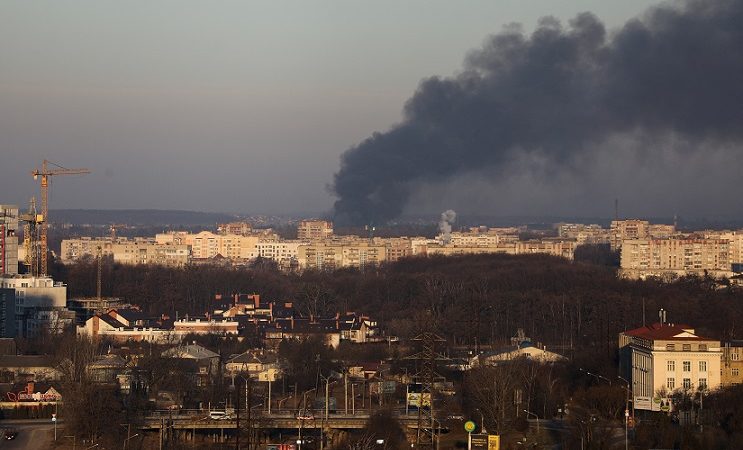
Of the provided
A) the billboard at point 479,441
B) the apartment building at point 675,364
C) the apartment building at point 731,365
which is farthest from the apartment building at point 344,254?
the billboard at point 479,441

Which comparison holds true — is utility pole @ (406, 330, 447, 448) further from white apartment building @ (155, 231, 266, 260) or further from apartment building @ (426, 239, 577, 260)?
white apartment building @ (155, 231, 266, 260)

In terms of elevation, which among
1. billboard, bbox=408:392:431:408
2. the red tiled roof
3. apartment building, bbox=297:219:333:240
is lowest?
billboard, bbox=408:392:431:408

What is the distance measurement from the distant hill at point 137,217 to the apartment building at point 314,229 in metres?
67.2

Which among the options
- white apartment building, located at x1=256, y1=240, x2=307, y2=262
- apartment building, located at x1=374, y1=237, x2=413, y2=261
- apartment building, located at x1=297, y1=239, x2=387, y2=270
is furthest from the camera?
white apartment building, located at x1=256, y1=240, x2=307, y2=262

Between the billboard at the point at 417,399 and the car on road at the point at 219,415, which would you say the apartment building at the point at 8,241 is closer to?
the car on road at the point at 219,415

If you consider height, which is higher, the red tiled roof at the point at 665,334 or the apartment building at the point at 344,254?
the apartment building at the point at 344,254

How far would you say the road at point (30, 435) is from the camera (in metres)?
23.2

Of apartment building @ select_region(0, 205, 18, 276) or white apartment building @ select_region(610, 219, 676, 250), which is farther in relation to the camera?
white apartment building @ select_region(610, 219, 676, 250)

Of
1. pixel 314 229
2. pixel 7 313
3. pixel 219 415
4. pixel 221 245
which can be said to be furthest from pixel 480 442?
pixel 314 229

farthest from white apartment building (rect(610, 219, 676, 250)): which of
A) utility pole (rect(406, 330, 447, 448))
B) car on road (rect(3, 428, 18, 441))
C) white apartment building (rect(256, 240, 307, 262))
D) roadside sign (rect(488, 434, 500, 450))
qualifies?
roadside sign (rect(488, 434, 500, 450))

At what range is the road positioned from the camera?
23250 millimetres

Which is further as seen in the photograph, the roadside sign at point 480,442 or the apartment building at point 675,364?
the apartment building at point 675,364

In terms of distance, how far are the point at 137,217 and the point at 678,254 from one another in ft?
382

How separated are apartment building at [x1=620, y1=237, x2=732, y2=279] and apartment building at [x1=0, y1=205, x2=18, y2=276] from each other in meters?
26.1
